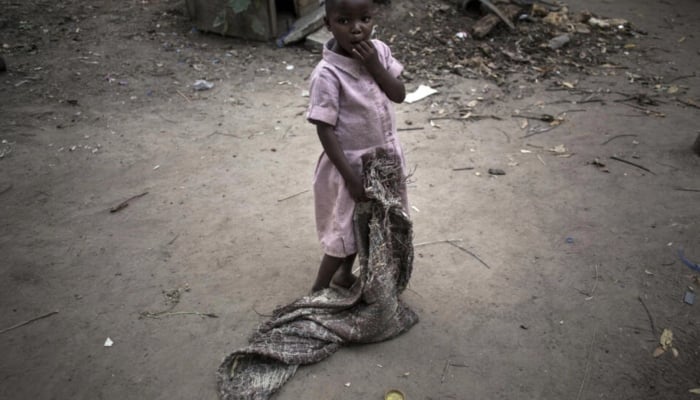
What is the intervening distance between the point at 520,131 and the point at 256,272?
2.57 meters

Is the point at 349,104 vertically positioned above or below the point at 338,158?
above

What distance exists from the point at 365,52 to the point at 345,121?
27cm

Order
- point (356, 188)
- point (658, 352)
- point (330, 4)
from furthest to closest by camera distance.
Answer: point (658, 352) → point (356, 188) → point (330, 4)

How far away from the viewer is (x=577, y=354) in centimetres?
212

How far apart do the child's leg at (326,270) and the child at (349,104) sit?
0.21 meters

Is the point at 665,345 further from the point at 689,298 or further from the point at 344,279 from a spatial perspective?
the point at 344,279

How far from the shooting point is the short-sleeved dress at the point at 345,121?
5.79ft

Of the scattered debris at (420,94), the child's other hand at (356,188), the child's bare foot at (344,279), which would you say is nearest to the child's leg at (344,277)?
the child's bare foot at (344,279)

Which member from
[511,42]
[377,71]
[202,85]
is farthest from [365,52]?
[511,42]

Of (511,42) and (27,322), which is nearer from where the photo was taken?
(27,322)

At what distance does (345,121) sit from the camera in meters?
1.84

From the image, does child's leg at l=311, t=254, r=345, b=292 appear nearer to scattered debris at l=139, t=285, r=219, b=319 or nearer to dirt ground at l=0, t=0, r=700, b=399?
dirt ground at l=0, t=0, r=700, b=399

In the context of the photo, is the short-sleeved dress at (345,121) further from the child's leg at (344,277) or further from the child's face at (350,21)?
the child's leg at (344,277)

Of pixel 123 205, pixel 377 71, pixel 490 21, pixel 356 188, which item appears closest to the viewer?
pixel 377 71
